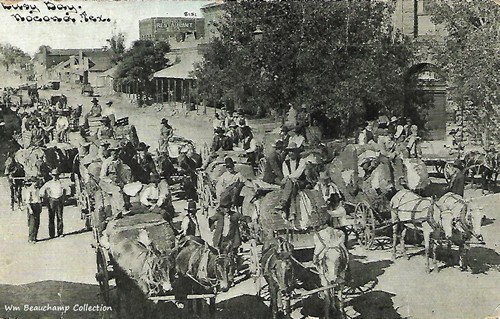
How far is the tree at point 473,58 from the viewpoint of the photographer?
6.43 metres

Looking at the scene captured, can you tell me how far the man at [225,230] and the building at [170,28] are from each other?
5.25 feet

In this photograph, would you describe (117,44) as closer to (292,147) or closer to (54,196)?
(54,196)

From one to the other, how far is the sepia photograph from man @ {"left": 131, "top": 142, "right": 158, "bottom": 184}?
17 millimetres

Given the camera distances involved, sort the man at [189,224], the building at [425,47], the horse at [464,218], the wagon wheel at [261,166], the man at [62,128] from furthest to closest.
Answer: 1. the building at [425,47]
2. the man at [62,128]
3. the wagon wheel at [261,166]
4. the horse at [464,218]
5. the man at [189,224]

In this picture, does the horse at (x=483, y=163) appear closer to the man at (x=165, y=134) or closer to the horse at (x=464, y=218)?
the horse at (x=464, y=218)

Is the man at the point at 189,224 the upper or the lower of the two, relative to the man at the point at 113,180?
lower

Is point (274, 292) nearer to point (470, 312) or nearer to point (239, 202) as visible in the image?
point (239, 202)

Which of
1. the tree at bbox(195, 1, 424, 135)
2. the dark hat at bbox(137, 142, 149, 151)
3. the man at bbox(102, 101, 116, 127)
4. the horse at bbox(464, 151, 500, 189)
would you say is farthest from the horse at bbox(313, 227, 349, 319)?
the horse at bbox(464, 151, 500, 189)

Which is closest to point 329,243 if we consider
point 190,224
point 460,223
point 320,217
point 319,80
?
point 320,217

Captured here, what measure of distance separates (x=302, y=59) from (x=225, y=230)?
189cm

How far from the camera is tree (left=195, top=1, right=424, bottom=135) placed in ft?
19.7

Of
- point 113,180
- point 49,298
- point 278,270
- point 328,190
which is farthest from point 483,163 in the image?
point 49,298

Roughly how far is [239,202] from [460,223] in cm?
185

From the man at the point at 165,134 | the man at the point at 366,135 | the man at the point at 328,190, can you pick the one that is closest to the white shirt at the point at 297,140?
the man at the point at 328,190
